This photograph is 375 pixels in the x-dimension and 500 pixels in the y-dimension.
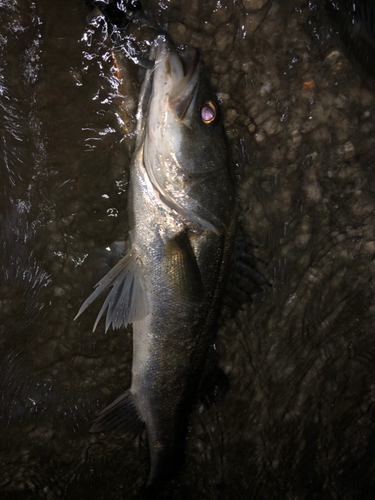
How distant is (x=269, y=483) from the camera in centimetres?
304

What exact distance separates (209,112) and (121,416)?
218cm

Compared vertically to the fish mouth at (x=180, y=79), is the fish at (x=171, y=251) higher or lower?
lower

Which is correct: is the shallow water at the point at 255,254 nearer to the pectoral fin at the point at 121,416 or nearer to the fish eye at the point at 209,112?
the pectoral fin at the point at 121,416

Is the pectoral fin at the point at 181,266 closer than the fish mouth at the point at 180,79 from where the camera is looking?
No

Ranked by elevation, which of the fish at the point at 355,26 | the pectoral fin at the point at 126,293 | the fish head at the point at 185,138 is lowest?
the pectoral fin at the point at 126,293

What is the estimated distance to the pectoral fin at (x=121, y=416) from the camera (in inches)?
102

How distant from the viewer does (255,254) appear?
2.89m

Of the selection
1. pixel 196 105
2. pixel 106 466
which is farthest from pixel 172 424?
pixel 196 105

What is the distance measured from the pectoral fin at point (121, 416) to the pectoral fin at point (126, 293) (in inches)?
24.9

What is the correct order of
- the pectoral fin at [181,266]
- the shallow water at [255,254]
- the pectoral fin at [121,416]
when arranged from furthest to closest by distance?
the pectoral fin at [121,416] → the shallow water at [255,254] → the pectoral fin at [181,266]

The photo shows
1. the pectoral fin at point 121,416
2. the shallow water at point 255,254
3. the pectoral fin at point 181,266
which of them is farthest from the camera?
the pectoral fin at point 121,416

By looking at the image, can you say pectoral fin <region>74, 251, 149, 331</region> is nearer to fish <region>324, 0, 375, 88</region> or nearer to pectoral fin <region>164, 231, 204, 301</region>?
pectoral fin <region>164, 231, 204, 301</region>

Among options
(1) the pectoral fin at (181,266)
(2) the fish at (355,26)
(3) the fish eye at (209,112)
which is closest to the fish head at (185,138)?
(3) the fish eye at (209,112)

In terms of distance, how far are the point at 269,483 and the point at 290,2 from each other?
383cm
